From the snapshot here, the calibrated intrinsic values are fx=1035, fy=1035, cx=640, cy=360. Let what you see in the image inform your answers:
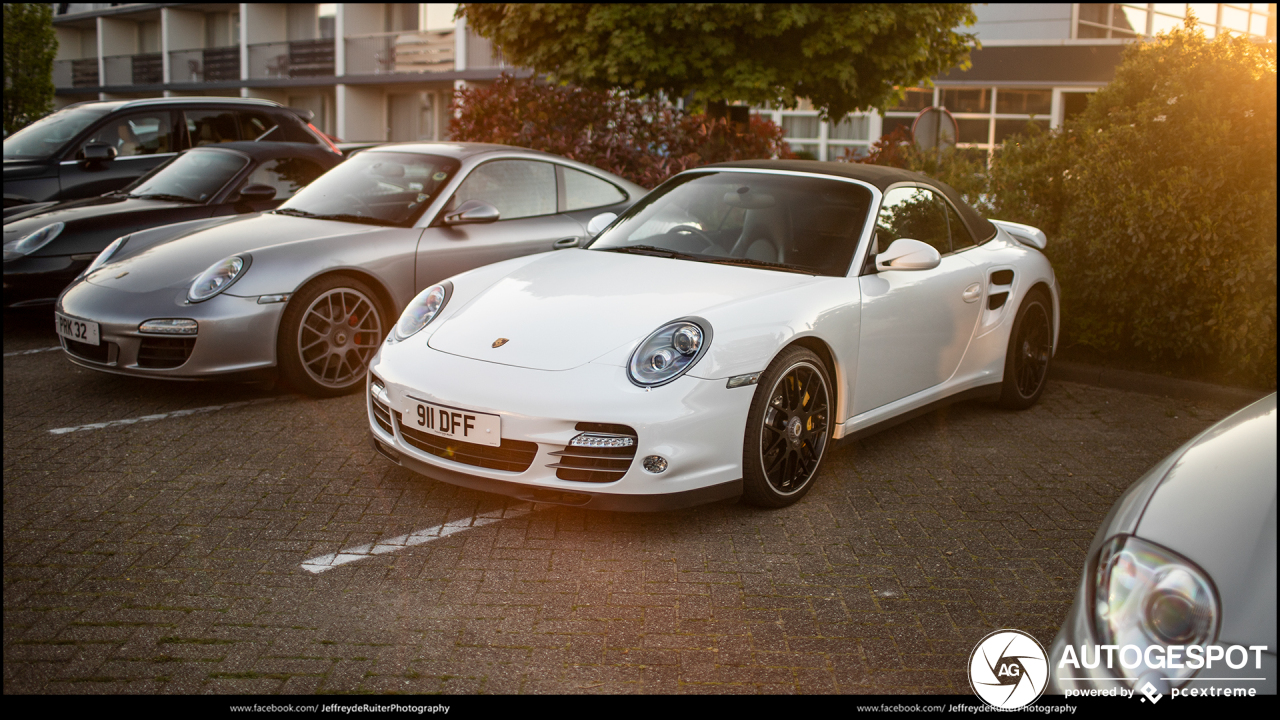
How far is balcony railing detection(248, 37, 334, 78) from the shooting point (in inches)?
1246

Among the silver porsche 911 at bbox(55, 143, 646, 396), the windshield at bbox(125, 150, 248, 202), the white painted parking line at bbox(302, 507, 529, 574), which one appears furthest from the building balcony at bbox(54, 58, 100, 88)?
the white painted parking line at bbox(302, 507, 529, 574)

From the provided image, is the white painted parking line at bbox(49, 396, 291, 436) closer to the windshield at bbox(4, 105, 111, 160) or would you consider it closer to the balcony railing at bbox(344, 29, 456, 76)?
the windshield at bbox(4, 105, 111, 160)

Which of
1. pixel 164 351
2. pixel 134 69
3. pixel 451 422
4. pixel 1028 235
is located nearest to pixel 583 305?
pixel 451 422

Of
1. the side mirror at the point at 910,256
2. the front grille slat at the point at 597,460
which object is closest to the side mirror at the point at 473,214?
the side mirror at the point at 910,256

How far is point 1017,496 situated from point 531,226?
146 inches

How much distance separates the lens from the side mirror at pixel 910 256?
4.65m

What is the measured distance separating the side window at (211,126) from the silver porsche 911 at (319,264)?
A: 3.73 meters

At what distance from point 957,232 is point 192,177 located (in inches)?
226

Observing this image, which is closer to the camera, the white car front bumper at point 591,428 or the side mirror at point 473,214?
the white car front bumper at point 591,428

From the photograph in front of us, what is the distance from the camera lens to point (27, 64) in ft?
65.2

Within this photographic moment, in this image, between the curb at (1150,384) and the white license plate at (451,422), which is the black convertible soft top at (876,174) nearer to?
the curb at (1150,384)

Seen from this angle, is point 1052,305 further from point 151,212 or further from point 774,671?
point 151,212

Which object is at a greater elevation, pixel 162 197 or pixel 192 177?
pixel 192 177

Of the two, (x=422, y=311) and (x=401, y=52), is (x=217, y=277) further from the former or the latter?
(x=401, y=52)
